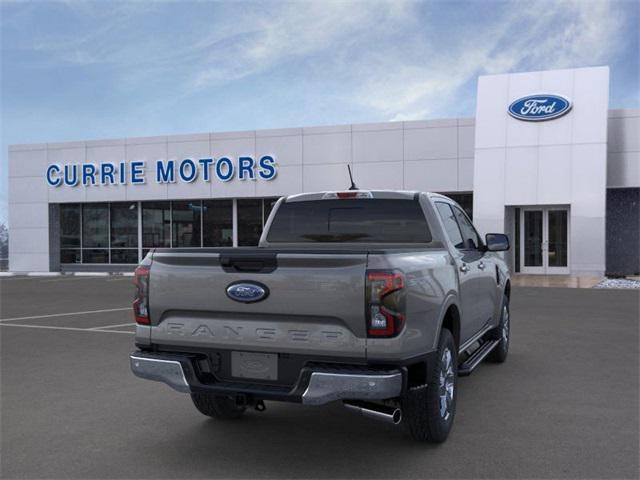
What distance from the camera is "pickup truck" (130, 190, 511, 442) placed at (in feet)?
12.7

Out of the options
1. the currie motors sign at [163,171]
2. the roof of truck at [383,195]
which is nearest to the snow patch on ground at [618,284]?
the currie motors sign at [163,171]

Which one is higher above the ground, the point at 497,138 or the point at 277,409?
the point at 497,138

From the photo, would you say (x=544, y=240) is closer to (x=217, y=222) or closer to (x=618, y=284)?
(x=618, y=284)

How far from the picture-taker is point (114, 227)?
29422 mm

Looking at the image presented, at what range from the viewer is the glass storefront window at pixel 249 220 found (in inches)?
1074

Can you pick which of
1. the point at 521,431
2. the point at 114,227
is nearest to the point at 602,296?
the point at 521,431

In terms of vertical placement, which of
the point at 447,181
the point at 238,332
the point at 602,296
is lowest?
the point at 602,296

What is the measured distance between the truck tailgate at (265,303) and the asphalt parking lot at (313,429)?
889 mm

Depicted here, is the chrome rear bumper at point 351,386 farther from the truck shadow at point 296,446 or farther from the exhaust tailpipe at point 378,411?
the truck shadow at point 296,446

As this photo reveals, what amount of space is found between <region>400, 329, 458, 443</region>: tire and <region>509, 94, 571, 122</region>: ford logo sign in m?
18.8

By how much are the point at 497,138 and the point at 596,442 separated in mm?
18819

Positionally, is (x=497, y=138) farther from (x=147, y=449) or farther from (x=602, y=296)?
(x=147, y=449)

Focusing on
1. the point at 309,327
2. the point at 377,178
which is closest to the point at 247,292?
the point at 309,327

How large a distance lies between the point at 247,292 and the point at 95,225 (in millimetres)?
27609
